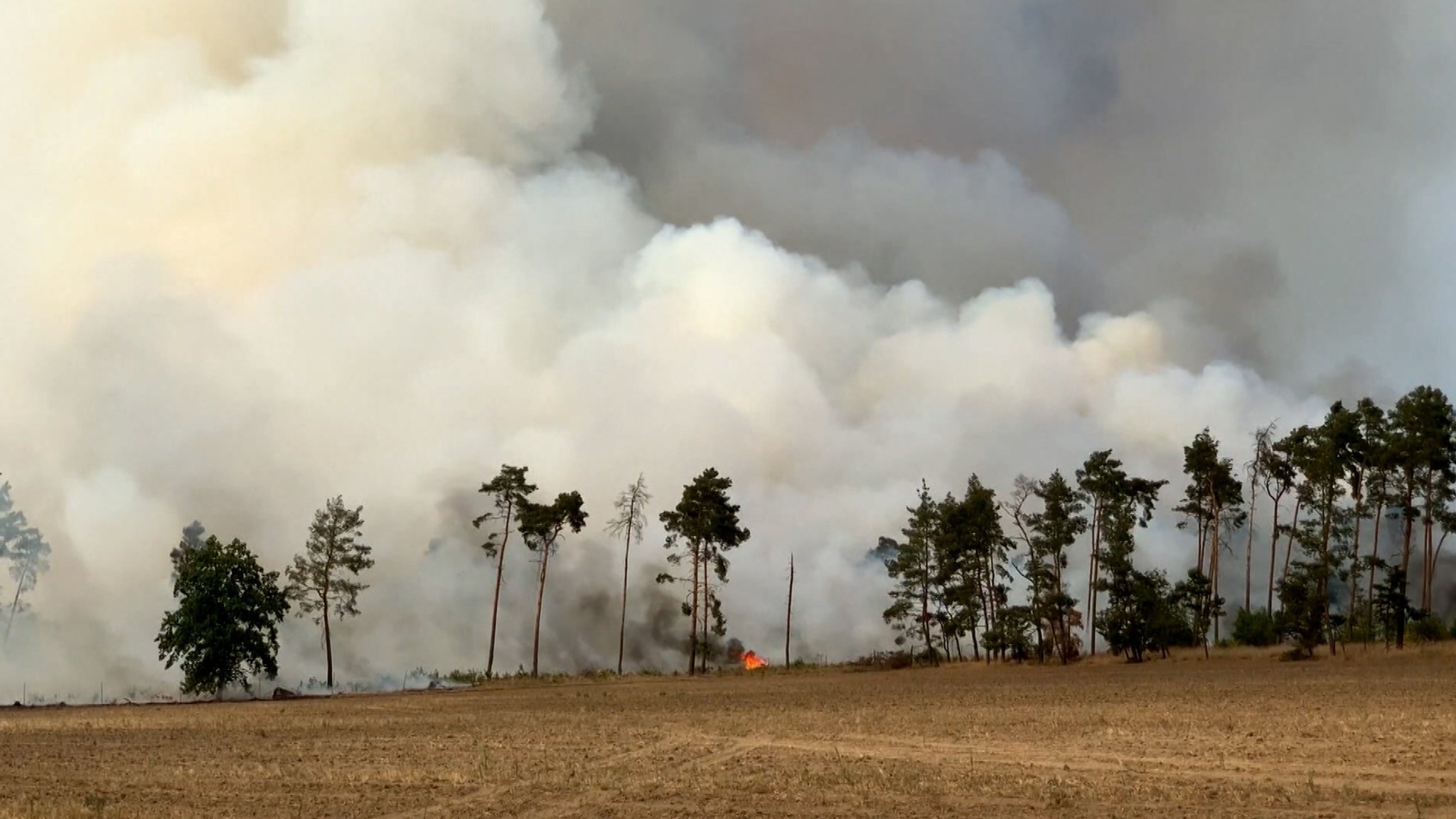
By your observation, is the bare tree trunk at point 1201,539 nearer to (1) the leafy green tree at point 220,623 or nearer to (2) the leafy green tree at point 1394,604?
(2) the leafy green tree at point 1394,604

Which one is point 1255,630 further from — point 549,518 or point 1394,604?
point 549,518

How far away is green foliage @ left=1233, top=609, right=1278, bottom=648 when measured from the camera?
97062mm

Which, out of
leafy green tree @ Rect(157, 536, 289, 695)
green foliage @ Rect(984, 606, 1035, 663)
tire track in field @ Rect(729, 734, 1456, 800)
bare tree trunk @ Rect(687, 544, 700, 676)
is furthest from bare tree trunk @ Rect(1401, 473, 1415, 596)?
leafy green tree @ Rect(157, 536, 289, 695)

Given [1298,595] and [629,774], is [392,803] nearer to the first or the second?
[629,774]

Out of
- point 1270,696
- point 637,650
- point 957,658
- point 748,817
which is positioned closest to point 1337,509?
point 957,658

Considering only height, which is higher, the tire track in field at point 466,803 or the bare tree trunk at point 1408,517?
the bare tree trunk at point 1408,517

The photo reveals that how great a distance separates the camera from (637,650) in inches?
5069

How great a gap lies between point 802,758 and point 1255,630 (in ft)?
264

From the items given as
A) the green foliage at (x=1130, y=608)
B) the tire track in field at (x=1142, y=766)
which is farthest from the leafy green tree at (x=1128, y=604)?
the tire track in field at (x=1142, y=766)

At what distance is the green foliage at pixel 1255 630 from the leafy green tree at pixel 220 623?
8127cm

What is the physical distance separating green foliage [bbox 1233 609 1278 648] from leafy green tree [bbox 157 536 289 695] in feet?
267

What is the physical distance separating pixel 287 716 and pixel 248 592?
29.1 meters

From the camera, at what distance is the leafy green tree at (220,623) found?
81.8 metres

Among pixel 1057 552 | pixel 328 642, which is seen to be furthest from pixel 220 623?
pixel 1057 552
